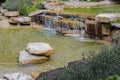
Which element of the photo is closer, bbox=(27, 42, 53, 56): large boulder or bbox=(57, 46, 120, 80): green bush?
bbox=(57, 46, 120, 80): green bush

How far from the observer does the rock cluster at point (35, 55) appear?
8203mm

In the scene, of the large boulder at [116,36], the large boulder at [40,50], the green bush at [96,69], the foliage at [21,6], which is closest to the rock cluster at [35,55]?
the large boulder at [40,50]

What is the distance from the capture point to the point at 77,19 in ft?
44.8

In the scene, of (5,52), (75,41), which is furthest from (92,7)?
(5,52)

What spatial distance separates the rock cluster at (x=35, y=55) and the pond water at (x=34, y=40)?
0.53ft

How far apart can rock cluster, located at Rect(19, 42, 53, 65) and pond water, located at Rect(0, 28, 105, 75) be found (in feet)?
0.53

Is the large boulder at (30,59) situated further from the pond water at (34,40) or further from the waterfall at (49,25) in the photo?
the waterfall at (49,25)

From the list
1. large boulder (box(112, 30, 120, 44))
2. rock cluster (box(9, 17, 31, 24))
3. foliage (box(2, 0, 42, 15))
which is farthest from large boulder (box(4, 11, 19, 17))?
large boulder (box(112, 30, 120, 44))

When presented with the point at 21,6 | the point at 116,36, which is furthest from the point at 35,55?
the point at 21,6

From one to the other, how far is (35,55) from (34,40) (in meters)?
2.89

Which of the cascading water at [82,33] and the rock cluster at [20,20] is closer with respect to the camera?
the cascading water at [82,33]

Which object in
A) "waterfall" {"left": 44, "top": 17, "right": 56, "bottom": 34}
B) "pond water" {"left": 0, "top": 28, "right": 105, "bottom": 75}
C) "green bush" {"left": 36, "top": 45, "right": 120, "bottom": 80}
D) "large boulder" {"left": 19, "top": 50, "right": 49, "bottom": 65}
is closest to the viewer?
"green bush" {"left": 36, "top": 45, "right": 120, "bottom": 80}

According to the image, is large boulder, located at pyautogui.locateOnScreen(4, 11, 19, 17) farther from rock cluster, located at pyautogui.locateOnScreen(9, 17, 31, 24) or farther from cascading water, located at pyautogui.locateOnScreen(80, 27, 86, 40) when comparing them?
cascading water, located at pyautogui.locateOnScreen(80, 27, 86, 40)

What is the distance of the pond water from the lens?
799 centimetres
